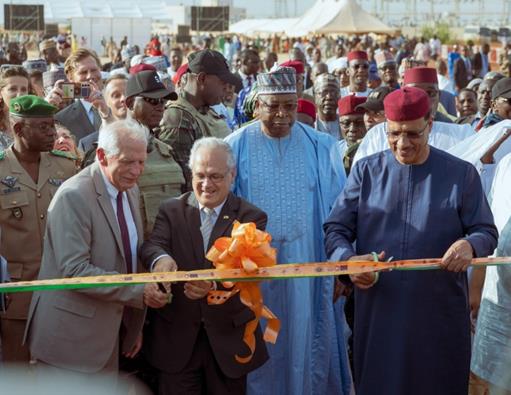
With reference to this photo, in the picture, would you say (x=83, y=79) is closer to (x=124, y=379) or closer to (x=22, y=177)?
(x=22, y=177)

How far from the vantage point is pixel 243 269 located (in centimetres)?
515

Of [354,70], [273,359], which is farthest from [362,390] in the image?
[354,70]

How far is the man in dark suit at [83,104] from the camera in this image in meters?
8.54

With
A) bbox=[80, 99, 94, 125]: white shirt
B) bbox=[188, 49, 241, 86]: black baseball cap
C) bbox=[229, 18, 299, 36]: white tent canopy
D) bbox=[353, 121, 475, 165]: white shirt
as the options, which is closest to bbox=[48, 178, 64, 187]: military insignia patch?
bbox=[188, 49, 241, 86]: black baseball cap

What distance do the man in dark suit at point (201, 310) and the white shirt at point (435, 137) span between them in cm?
207

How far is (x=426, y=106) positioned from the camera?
5.35 meters

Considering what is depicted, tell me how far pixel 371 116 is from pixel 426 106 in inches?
131

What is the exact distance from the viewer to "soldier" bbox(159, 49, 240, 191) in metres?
7.28

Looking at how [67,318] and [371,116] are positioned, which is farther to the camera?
[371,116]

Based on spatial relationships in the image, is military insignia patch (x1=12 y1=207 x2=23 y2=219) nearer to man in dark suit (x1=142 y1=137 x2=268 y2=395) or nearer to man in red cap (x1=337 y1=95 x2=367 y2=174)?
man in dark suit (x1=142 y1=137 x2=268 y2=395)

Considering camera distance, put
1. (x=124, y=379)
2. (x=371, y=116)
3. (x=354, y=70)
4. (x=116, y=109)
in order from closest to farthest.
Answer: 1. (x=124, y=379)
2. (x=116, y=109)
3. (x=371, y=116)
4. (x=354, y=70)

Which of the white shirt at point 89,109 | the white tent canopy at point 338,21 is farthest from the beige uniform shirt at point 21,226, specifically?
the white tent canopy at point 338,21

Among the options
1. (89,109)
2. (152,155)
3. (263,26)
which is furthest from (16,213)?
(263,26)

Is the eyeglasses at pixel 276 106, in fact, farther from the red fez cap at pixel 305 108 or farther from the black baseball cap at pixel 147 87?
the red fez cap at pixel 305 108
